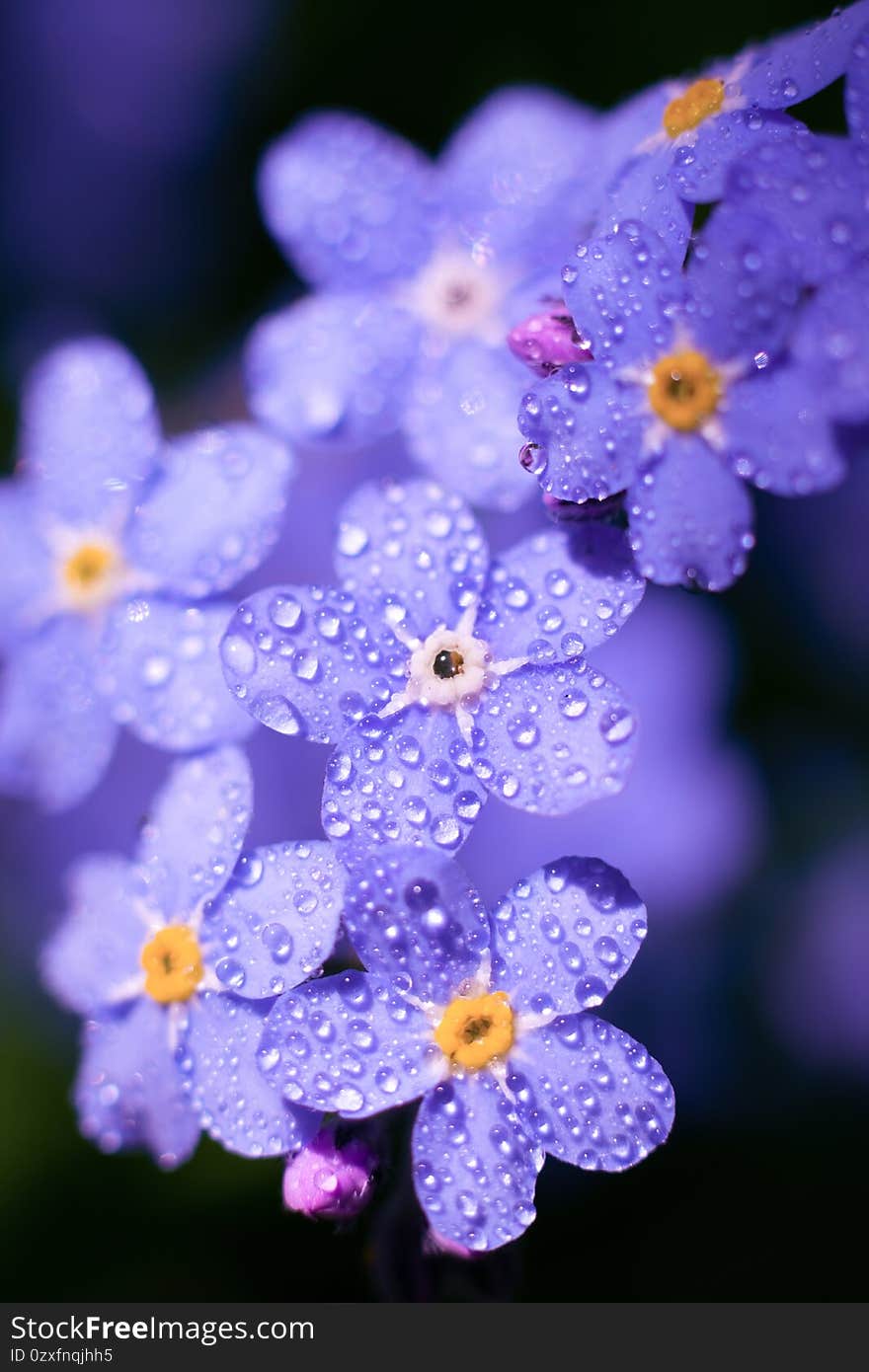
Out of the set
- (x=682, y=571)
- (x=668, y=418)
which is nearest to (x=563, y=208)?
(x=668, y=418)

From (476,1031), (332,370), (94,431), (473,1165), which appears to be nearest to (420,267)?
(332,370)

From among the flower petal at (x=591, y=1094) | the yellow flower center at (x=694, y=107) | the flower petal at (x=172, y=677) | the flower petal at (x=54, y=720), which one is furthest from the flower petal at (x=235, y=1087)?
the yellow flower center at (x=694, y=107)

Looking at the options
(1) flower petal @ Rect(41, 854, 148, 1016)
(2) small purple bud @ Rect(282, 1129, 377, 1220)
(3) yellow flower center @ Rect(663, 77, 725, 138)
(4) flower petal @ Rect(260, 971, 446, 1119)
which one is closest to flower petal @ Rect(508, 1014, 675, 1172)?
(4) flower petal @ Rect(260, 971, 446, 1119)

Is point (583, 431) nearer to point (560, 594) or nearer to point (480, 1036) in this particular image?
point (560, 594)

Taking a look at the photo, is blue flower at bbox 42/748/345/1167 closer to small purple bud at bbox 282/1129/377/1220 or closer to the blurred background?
small purple bud at bbox 282/1129/377/1220
